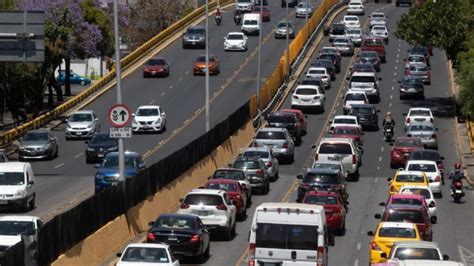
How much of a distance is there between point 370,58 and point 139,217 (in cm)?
5173

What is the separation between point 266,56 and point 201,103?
2032 centimetres

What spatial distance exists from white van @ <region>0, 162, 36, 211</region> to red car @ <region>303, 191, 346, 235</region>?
9732 mm

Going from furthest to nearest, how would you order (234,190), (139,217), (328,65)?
(328,65) → (234,190) → (139,217)

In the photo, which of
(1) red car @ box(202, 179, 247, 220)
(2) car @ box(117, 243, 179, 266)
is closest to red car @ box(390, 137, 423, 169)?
(1) red car @ box(202, 179, 247, 220)

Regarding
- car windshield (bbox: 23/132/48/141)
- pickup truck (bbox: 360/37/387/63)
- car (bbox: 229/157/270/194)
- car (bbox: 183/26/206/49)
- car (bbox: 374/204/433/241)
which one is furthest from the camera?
car (bbox: 183/26/206/49)

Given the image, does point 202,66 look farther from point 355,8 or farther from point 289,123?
point 355,8

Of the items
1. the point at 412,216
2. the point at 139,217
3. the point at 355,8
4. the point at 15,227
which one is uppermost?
the point at 15,227

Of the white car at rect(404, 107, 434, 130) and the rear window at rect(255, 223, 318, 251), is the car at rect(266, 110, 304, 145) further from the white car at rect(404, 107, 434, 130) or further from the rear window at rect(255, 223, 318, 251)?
the rear window at rect(255, 223, 318, 251)

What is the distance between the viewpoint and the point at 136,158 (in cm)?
4838

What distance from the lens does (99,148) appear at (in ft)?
188

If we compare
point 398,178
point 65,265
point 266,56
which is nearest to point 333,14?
point 266,56

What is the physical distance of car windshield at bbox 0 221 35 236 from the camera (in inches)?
1275

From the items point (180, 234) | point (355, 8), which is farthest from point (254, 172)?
point (355, 8)

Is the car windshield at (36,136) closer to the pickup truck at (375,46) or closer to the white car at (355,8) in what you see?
the pickup truck at (375,46)
